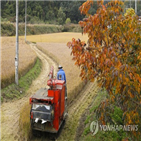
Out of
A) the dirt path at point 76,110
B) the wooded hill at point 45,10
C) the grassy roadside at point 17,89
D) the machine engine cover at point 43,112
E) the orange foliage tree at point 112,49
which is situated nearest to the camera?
the orange foliage tree at point 112,49

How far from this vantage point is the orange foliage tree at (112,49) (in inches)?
138

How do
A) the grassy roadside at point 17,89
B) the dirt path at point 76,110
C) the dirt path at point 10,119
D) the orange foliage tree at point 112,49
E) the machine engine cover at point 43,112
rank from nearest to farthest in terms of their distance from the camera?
1. the orange foliage tree at point 112,49
2. the machine engine cover at point 43,112
3. the dirt path at point 10,119
4. the dirt path at point 76,110
5. the grassy roadside at point 17,89

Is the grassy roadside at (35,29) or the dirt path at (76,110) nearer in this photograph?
the dirt path at (76,110)

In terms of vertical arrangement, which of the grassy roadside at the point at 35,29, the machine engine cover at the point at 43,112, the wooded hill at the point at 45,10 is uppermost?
the wooded hill at the point at 45,10

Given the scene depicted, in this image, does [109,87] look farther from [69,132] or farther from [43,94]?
[69,132]

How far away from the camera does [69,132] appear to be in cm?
700

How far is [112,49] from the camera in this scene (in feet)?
11.9

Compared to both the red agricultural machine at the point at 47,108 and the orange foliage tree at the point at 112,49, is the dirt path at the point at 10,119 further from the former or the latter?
the orange foliage tree at the point at 112,49

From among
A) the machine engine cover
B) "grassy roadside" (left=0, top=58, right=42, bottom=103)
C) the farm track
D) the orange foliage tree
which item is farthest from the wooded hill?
the orange foliage tree

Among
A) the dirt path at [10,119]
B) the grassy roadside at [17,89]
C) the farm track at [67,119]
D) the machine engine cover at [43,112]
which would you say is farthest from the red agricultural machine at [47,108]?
the grassy roadside at [17,89]

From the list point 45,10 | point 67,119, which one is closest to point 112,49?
point 67,119

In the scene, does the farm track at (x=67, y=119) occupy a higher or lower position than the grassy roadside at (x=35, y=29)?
lower

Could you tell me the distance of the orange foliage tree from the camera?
11.5ft

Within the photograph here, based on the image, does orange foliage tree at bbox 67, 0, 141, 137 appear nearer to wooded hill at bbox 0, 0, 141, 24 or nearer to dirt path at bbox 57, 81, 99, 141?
dirt path at bbox 57, 81, 99, 141
